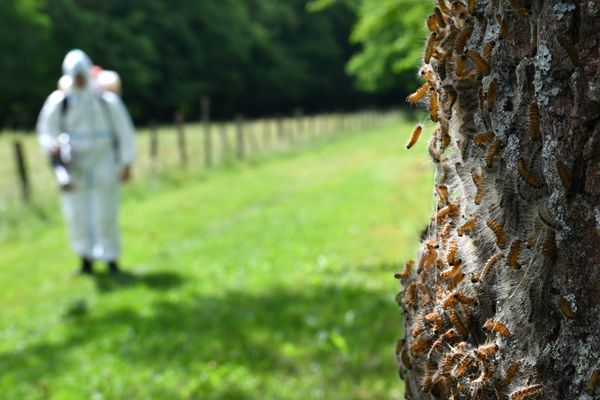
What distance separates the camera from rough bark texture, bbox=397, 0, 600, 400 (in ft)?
4.36

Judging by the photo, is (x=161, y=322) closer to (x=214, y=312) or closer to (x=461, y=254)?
(x=214, y=312)

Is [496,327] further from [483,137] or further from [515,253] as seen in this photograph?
[483,137]

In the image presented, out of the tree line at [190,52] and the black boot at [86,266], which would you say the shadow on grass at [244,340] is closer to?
the black boot at [86,266]

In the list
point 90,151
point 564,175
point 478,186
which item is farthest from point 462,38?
point 90,151

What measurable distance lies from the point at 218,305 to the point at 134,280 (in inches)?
70.9

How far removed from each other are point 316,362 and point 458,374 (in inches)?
166

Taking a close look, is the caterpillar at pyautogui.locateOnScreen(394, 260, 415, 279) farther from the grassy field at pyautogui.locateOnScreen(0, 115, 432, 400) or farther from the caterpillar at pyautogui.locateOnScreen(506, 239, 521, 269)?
the caterpillar at pyautogui.locateOnScreen(506, 239, 521, 269)

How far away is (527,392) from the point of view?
1.41 meters

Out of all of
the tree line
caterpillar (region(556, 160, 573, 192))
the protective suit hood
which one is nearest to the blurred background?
caterpillar (region(556, 160, 573, 192))

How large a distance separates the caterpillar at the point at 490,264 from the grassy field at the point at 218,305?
0.51 m

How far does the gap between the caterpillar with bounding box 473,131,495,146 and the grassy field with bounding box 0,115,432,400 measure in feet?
1.40

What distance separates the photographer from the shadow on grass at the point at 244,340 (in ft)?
18.3

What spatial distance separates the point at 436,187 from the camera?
1847mm

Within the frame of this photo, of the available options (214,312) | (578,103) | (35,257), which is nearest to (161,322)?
(214,312)
